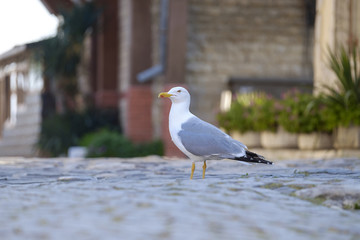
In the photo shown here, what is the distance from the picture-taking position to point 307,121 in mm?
8852

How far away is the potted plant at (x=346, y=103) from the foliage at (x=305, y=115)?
115 millimetres

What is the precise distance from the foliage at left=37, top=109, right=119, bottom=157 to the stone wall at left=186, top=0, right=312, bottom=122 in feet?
8.57

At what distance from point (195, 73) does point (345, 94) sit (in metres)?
5.14

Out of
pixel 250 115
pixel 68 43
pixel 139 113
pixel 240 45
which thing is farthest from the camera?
pixel 68 43

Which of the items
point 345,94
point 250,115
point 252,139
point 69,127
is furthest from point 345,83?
point 69,127

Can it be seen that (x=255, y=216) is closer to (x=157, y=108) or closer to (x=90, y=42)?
(x=157, y=108)

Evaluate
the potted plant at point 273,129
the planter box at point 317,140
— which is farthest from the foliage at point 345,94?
the potted plant at point 273,129

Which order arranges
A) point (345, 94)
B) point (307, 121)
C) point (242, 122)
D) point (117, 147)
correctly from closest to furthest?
point (345, 94) → point (307, 121) → point (242, 122) → point (117, 147)

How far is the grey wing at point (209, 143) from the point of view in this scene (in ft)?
15.5

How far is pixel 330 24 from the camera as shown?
9.43 m

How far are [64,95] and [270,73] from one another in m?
5.56

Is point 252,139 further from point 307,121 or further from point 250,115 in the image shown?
point 307,121

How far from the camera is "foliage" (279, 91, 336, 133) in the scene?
858 cm

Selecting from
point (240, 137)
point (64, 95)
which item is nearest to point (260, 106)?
point (240, 137)
